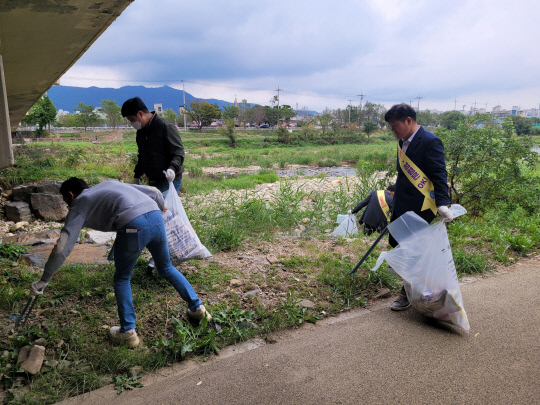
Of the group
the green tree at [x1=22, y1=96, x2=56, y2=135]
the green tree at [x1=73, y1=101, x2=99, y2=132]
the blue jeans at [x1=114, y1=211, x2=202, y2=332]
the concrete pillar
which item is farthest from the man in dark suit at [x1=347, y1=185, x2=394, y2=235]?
the green tree at [x1=73, y1=101, x2=99, y2=132]

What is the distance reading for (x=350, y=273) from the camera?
12.2 feet

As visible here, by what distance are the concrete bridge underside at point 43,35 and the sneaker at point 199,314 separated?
251cm

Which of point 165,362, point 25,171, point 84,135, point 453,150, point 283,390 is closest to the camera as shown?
point 283,390

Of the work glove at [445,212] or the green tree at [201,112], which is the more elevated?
the green tree at [201,112]

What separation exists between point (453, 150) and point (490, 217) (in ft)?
4.12

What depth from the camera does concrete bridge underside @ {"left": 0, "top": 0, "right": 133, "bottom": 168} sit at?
10.7 ft

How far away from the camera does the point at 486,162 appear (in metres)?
6.15

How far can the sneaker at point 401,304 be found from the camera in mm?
3271

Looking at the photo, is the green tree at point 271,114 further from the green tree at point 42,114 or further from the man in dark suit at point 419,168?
the man in dark suit at point 419,168

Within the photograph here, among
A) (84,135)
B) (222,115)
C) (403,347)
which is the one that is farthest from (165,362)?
(222,115)

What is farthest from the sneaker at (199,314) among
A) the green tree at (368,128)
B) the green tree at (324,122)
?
the green tree at (368,128)

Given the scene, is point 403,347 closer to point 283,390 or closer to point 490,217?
point 283,390

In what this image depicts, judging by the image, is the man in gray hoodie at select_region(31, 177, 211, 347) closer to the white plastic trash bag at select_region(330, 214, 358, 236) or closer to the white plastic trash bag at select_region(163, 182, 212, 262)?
the white plastic trash bag at select_region(163, 182, 212, 262)

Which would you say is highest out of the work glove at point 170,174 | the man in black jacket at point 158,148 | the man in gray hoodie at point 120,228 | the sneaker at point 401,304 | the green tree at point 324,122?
the green tree at point 324,122
